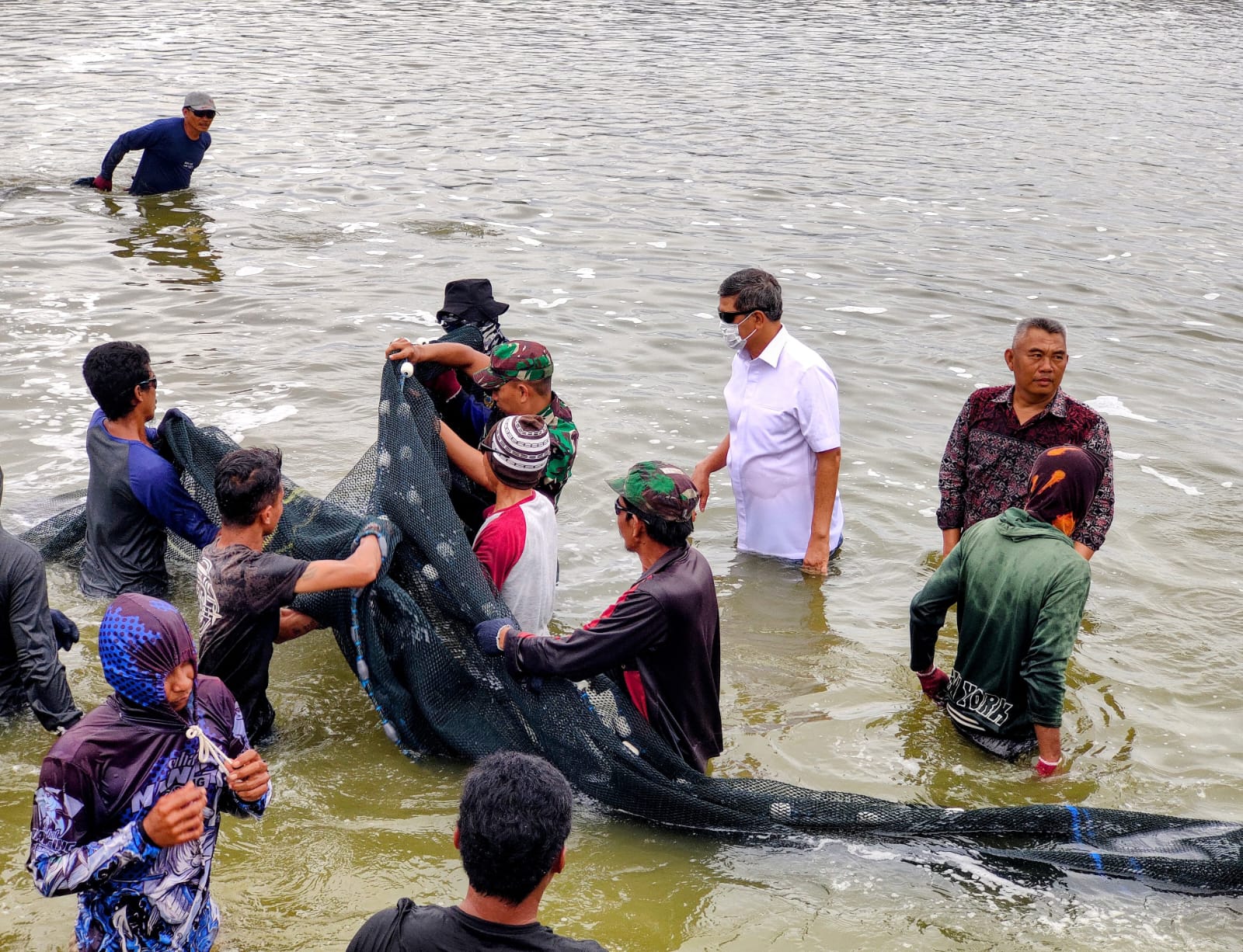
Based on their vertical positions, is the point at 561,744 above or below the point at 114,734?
below

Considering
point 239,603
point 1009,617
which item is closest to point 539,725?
point 239,603

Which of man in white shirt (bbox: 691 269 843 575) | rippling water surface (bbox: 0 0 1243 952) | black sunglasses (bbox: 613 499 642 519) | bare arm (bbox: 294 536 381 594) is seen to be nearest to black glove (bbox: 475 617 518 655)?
bare arm (bbox: 294 536 381 594)

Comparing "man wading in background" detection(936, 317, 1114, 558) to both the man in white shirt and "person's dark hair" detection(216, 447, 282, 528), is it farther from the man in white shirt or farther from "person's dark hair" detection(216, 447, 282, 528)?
"person's dark hair" detection(216, 447, 282, 528)

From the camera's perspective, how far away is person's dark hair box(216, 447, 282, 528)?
4359 mm

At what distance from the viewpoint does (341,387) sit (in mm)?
10125

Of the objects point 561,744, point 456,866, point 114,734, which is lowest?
point 456,866

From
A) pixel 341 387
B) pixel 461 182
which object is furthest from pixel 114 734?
pixel 461 182

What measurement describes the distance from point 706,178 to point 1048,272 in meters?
5.57

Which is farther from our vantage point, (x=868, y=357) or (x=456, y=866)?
(x=868, y=357)

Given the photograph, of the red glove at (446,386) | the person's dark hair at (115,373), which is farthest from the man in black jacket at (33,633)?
the red glove at (446,386)

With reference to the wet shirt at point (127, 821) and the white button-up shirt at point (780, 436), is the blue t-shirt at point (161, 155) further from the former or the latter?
the wet shirt at point (127, 821)

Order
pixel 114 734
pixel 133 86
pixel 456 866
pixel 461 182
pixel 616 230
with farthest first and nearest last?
pixel 133 86 → pixel 461 182 → pixel 616 230 → pixel 456 866 → pixel 114 734

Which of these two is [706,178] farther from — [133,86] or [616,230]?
[133,86]

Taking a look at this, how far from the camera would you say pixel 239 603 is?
175 inches
